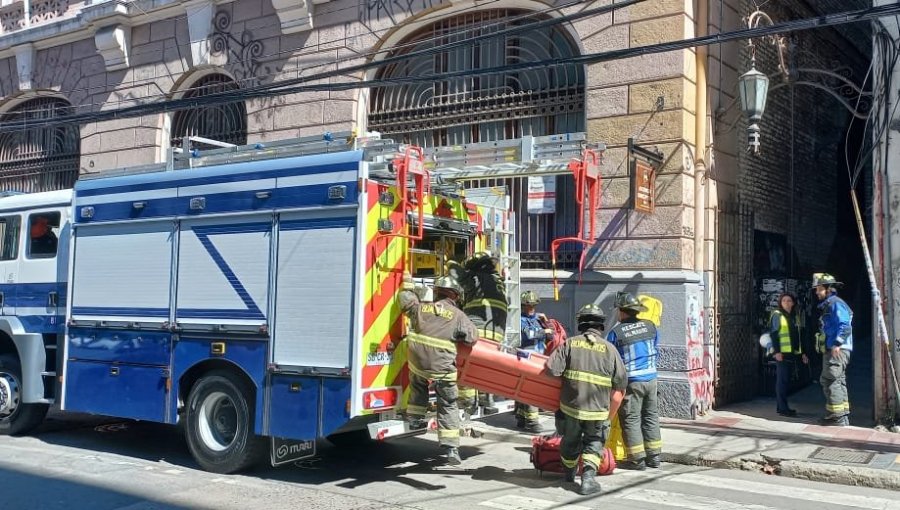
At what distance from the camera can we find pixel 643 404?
27.4 feet

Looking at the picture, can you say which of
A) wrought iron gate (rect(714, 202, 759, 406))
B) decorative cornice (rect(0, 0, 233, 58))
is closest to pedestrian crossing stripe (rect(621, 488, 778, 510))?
wrought iron gate (rect(714, 202, 759, 406))

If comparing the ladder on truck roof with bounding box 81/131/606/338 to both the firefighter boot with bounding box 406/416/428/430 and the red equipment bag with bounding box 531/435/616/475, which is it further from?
the firefighter boot with bounding box 406/416/428/430

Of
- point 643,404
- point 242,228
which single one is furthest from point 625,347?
point 242,228

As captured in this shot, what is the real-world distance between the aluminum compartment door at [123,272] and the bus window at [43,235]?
860mm

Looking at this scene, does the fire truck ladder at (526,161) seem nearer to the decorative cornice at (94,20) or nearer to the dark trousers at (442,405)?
the dark trousers at (442,405)

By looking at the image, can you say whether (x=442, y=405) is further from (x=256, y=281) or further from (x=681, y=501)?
(x=681, y=501)

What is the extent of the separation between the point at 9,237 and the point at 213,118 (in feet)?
21.2

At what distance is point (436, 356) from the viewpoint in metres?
7.31

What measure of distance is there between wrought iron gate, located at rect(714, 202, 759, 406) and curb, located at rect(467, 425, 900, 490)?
3145 millimetres

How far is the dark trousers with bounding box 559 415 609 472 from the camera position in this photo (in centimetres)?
719

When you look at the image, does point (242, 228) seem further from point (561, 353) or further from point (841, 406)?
point (841, 406)

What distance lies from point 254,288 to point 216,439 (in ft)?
5.18

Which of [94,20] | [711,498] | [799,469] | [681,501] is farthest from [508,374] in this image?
[94,20]

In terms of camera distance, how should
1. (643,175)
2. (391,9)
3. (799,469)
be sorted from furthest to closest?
(391,9), (643,175), (799,469)
